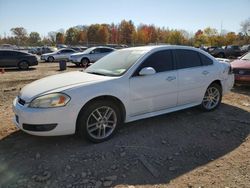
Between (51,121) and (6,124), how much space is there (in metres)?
1.79

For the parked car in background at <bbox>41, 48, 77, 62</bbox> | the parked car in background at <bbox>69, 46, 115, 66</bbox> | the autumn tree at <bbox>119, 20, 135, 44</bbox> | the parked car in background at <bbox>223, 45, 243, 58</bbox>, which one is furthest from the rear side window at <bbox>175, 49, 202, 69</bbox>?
the autumn tree at <bbox>119, 20, 135, 44</bbox>

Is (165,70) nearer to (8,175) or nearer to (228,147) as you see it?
(228,147)

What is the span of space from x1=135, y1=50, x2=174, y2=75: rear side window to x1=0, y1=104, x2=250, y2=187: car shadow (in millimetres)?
1101

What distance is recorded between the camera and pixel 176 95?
4.97 m

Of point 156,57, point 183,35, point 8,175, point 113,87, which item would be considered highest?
point 183,35

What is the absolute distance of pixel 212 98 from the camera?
5.89 metres

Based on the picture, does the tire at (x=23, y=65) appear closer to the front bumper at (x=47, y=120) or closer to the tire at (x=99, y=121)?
the front bumper at (x=47, y=120)

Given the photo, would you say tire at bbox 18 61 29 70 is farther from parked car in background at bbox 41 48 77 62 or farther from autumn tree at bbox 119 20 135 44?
autumn tree at bbox 119 20 135 44

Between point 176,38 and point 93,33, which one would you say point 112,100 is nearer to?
point 176,38

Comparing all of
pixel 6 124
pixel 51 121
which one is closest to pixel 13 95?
pixel 6 124

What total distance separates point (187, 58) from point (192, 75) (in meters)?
0.39

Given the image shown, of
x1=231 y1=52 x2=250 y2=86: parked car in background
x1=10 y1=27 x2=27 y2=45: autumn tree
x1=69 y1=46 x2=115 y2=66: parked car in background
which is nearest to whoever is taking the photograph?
x1=231 y1=52 x2=250 y2=86: parked car in background

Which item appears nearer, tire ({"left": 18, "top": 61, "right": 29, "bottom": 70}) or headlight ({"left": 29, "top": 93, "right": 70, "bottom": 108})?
headlight ({"left": 29, "top": 93, "right": 70, "bottom": 108})

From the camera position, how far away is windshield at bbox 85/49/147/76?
4.54m
